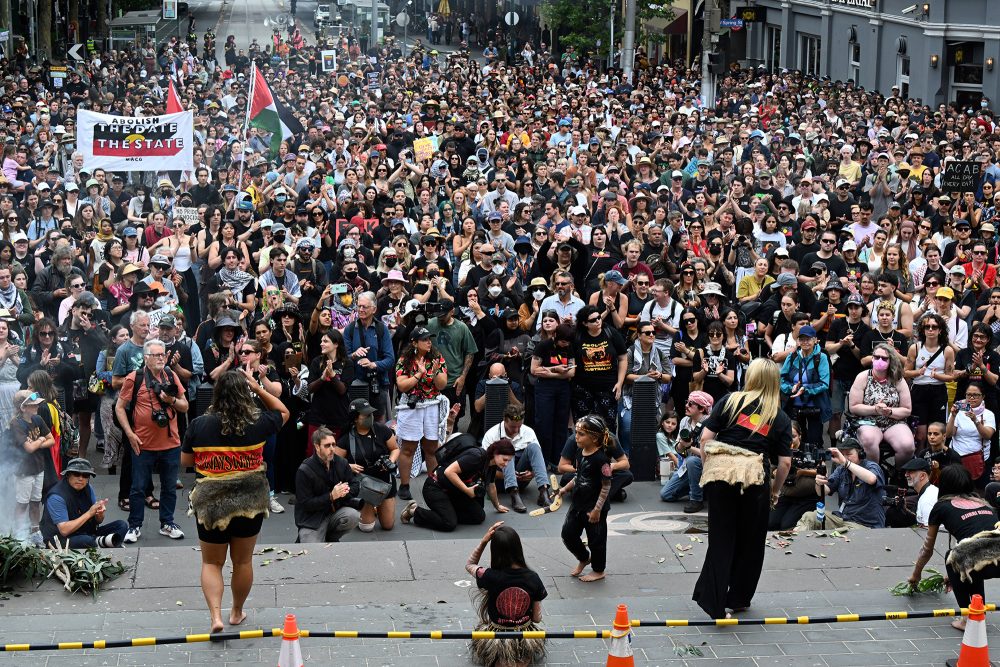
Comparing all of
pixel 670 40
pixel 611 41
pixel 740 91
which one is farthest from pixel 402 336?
pixel 670 40

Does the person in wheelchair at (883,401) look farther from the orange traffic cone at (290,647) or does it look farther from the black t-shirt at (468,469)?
the orange traffic cone at (290,647)

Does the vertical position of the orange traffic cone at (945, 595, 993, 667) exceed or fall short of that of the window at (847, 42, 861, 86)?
it falls short

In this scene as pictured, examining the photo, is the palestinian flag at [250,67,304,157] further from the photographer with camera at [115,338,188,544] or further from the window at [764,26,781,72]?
the window at [764,26,781,72]

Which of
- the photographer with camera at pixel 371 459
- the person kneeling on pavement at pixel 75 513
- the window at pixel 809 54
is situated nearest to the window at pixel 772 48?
the window at pixel 809 54

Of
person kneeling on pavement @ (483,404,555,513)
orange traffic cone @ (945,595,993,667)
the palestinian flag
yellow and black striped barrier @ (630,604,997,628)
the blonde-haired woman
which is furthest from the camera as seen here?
the palestinian flag

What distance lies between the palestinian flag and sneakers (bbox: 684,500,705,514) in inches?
483

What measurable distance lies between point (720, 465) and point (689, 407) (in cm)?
456

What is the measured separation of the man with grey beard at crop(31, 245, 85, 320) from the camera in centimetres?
1538

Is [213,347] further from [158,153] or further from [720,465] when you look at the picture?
[158,153]

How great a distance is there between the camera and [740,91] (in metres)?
39.8

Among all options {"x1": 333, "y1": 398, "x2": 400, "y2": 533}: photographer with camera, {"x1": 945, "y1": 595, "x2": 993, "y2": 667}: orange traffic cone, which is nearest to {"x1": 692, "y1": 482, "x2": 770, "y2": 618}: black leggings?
{"x1": 945, "y1": 595, "x2": 993, "y2": 667}: orange traffic cone

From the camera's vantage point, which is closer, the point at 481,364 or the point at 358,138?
the point at 481,364

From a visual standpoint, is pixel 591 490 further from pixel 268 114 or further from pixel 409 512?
pixel 268 114

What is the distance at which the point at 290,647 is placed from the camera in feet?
25.1
